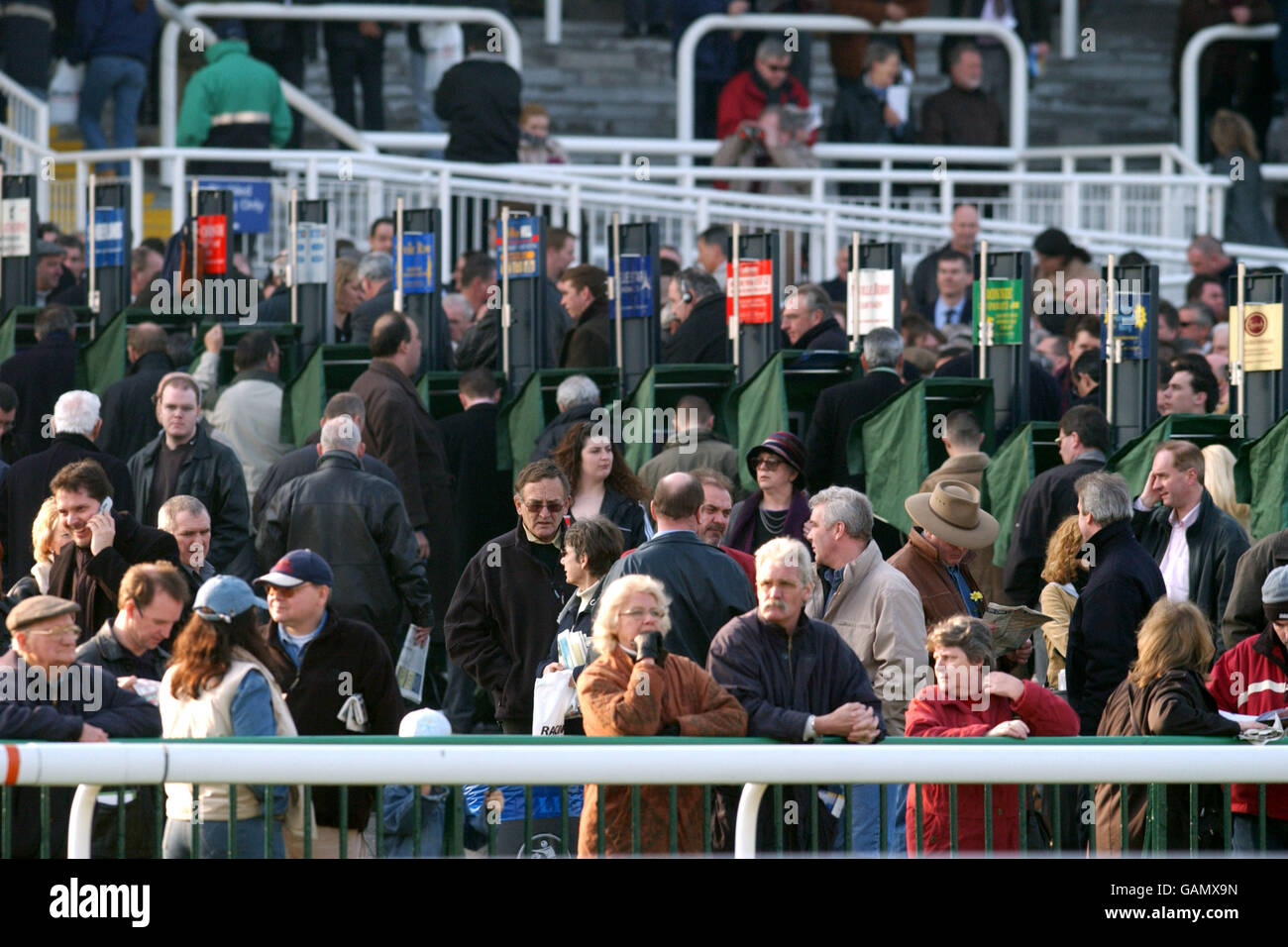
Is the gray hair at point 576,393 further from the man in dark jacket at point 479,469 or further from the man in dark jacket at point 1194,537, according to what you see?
the man in dark jacket at point 1194,537

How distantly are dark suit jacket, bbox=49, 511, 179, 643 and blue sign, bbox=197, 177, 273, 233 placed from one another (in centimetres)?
713

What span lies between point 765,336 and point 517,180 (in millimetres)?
5912

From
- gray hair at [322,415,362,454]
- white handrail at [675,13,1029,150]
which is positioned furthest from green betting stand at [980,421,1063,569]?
white handrail at [675,13,1029,150]

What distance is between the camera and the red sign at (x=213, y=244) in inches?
586

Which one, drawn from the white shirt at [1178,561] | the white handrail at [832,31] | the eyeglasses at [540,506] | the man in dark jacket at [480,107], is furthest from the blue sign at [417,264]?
the white handrail at [832,31]

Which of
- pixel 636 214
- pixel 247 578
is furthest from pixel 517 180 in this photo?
pixel 247 578

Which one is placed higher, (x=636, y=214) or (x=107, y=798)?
(x=636, y=214)

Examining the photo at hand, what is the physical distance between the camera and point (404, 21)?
21.8m

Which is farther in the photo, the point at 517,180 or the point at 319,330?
the point at 517,180

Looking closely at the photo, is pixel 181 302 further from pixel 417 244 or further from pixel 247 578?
pixel 247 578

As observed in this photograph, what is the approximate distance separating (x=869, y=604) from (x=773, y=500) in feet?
4.51

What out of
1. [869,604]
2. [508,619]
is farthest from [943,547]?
[508,619]

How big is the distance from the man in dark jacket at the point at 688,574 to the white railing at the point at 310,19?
11.1 m

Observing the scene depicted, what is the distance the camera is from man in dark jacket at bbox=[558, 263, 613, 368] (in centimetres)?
1356
